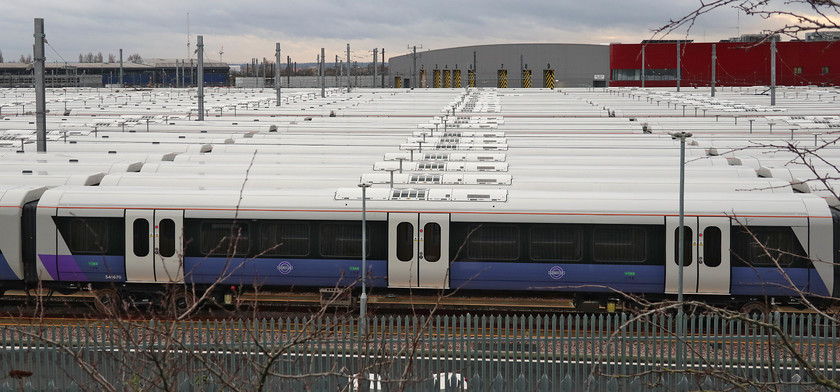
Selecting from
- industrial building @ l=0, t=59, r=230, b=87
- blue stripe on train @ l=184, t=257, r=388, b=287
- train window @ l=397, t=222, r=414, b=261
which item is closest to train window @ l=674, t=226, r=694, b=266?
train window @ l=397, t=222, r=414, b=261

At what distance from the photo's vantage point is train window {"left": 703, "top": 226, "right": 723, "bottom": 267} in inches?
790

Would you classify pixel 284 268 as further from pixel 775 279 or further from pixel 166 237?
pixel 775 279

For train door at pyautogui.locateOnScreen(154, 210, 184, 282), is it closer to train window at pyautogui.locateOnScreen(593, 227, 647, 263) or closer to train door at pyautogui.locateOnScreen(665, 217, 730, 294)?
train window at pyautogui.locateOnScreen(593, 227, 647, 263)

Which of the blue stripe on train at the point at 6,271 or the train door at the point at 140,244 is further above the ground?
the train door at the point at 140,244

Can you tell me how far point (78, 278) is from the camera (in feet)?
70.3

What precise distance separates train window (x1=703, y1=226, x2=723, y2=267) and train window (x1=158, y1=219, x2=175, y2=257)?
36.4ft

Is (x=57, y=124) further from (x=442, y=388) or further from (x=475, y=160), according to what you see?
(x=442, y=388)

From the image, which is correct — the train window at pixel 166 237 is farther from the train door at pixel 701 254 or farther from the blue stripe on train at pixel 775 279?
the blue stripe on train at pixel 775 279

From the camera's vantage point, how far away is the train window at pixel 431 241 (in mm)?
20597

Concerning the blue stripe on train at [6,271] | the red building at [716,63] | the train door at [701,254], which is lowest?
the blue stripe on train at [6,271]

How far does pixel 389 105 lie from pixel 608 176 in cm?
4127

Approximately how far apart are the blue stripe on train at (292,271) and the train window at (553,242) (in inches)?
125

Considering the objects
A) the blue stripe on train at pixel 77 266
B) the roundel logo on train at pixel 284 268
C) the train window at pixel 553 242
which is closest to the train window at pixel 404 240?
the roundel logo on train at pixel 284 268

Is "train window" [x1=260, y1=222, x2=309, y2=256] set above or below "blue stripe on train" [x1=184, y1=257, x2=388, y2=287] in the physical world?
above
